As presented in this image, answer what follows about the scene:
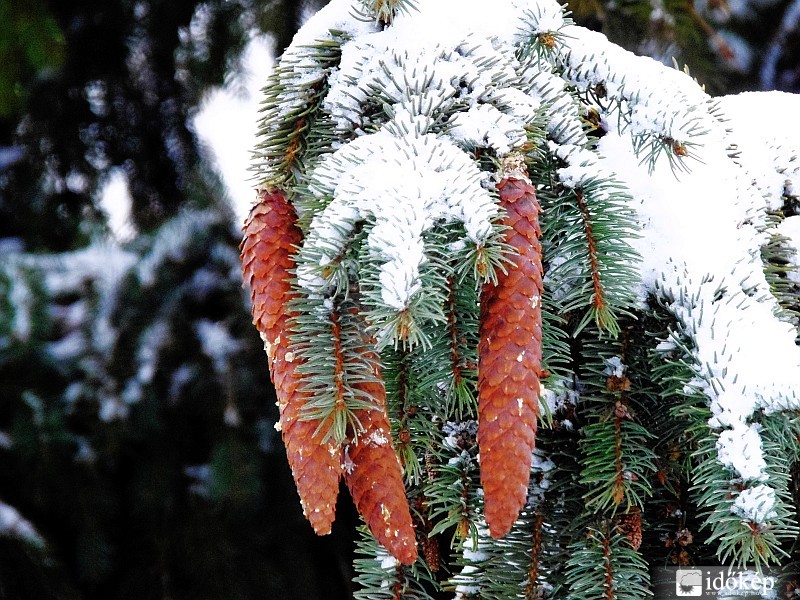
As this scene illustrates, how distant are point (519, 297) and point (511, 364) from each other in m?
0.06

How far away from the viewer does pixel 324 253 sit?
60 centimetres

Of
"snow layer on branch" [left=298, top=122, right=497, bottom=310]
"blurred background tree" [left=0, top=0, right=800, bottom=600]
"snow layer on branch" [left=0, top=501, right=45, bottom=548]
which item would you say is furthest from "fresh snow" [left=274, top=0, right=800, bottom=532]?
"snow layer on branch" [left=0, top=501, right=45, bottom=548]

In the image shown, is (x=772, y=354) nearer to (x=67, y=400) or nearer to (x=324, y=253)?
(x=324, y=253)

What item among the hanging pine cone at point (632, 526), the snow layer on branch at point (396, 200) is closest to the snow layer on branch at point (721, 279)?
the hanging pine cone at point (632, 526)

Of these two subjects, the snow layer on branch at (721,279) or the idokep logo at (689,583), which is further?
the idokep logo at (689,583)

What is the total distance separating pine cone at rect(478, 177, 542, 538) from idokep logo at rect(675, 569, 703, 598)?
38 cm

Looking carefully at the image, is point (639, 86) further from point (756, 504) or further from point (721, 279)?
point (756, 504)

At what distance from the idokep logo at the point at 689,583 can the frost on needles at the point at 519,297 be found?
2 cm

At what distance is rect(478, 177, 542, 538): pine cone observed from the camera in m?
0.59

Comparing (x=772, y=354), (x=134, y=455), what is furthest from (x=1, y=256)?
(x=772, y=354)

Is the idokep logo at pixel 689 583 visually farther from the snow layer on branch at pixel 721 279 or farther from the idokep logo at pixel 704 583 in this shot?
the snow layer on branch at pixel 721 279

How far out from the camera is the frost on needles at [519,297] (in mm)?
611

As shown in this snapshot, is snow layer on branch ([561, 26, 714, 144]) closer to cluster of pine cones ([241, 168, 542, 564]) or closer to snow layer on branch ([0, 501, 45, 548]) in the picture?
cluster of pine cones ([241, 168, 542, 564])

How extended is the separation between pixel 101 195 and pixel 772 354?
2282 millimetres
